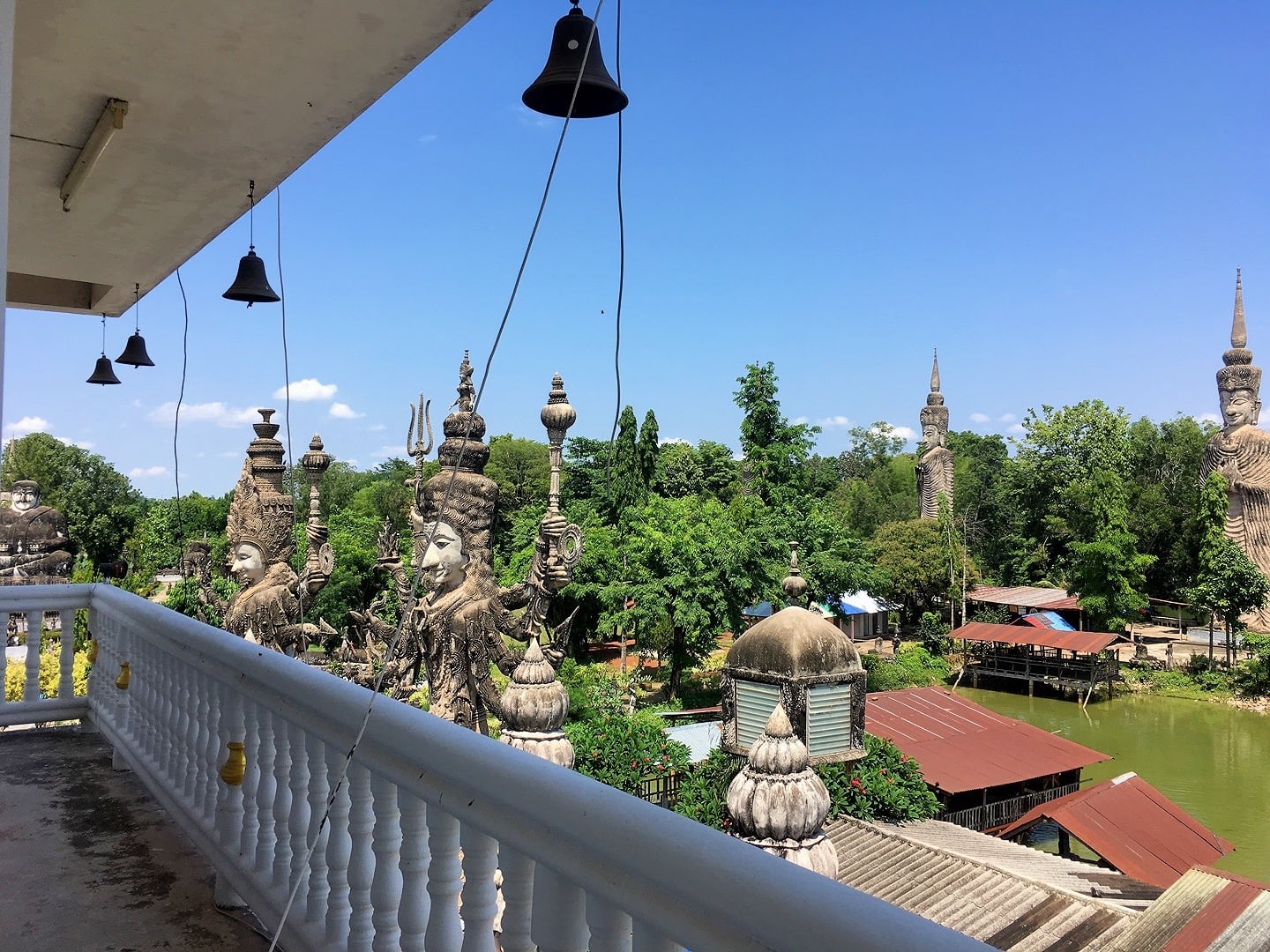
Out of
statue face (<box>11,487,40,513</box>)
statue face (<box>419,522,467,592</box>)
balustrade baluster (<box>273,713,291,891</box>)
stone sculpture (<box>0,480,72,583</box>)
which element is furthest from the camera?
statue face (<box>11,487,40,513</box>)

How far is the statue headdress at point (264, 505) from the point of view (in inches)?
328

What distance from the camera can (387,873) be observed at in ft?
6.13

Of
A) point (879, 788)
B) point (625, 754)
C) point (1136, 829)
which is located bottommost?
point (1136, 829)

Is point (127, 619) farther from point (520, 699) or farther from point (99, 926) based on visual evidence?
point (520, 699)

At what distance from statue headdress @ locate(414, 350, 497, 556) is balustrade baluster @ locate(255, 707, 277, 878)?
10.1 ft

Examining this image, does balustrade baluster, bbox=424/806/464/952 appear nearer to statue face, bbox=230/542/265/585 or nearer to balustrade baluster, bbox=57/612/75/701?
balustrade baluster, bbox=57/612/75/701

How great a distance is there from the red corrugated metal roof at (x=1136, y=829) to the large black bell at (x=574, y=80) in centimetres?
1168

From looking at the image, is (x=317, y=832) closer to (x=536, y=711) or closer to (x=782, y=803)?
(x=536, y=711)

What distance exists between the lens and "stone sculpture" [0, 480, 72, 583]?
50.1 feet

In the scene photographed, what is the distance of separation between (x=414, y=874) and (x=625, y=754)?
1082cm

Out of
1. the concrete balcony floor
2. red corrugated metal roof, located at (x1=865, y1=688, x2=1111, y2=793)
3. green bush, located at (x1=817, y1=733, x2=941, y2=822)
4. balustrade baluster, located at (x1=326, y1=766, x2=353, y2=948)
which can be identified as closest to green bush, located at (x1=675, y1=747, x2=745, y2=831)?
green bush, located at (x1=817, y1=733, x2=941, y2=822)

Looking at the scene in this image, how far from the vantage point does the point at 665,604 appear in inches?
852

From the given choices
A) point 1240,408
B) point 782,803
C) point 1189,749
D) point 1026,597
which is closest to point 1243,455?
point 1240,408

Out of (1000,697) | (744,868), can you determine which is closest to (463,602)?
(744,868)
